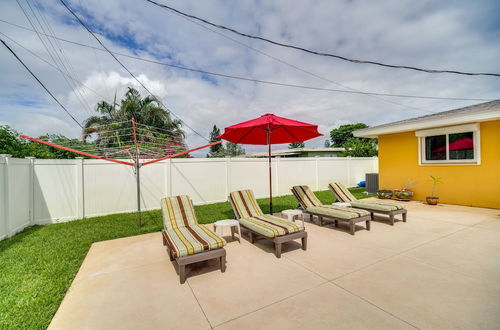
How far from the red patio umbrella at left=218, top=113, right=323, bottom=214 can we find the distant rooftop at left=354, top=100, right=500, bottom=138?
516cm

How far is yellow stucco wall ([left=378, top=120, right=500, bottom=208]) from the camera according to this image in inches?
300

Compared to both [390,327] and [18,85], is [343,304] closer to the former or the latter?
[390,327]

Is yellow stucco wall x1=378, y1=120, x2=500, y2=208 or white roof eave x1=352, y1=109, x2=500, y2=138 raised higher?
white roof eave x1=352, y1=109, x2=500, y2=138

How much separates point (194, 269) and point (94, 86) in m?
15.4

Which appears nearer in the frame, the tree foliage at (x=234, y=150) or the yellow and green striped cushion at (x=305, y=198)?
the yellow and green striped cushion at (x=305, y=198)

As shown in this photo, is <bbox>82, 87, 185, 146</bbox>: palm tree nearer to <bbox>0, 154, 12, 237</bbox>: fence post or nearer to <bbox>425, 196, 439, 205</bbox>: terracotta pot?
<bbox>0, 154, 12, 237</bbox>: fence post

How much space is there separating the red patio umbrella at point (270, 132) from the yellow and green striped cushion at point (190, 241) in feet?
8.35

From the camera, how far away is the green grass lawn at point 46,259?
2.71 metres

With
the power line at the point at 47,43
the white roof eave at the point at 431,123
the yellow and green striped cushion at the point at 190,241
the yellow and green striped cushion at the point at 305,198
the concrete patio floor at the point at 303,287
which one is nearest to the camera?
the concrete patio floor at the point at 303,287

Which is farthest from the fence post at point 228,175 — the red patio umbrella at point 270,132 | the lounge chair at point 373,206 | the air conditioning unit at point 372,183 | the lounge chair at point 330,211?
the air conditioning unit at point 372,183

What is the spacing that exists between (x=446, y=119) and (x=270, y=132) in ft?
22.4

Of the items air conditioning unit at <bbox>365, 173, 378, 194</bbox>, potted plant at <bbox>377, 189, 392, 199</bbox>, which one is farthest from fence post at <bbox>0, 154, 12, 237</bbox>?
air conditioning unit at <bbox>365, 173, 378, 194</bbox>

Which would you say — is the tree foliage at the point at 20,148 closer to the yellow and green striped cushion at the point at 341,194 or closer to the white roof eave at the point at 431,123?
the yellow and green striped cushion at the point at 341,194

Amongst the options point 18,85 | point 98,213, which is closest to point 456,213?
point 98,213
